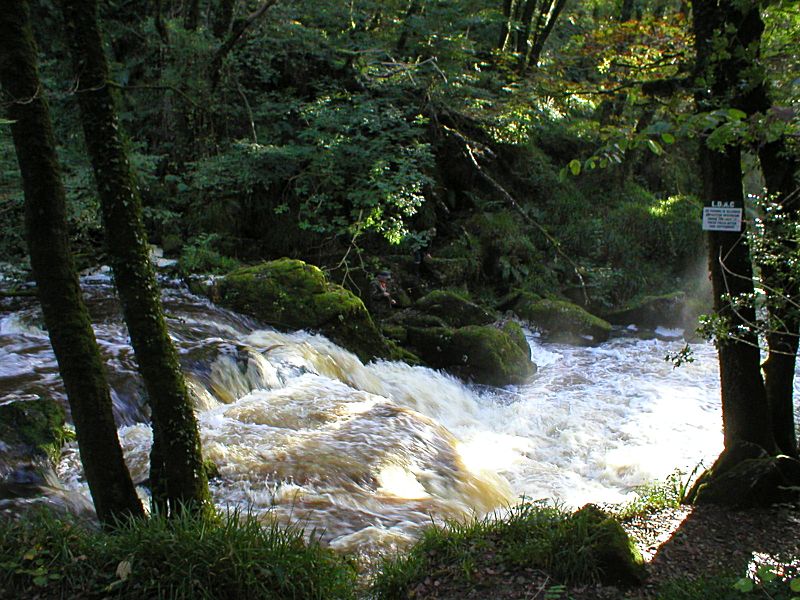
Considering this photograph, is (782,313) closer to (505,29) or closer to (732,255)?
(732,255)

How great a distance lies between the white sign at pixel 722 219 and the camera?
4.89 metres

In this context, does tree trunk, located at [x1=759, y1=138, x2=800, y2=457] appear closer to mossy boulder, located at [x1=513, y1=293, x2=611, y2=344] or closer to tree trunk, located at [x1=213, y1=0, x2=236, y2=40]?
mossy boulder, located at [x1=513, y1=293, x2=611, y2=344]

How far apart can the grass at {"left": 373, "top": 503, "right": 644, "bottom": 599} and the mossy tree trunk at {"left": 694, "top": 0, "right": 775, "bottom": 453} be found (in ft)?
6.52

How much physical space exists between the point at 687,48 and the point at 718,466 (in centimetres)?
415

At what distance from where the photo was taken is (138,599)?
320cm

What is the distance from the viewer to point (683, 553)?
4449 millimetres

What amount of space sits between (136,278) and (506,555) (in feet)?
9.84

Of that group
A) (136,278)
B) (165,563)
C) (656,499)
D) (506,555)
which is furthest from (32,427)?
(656,499)

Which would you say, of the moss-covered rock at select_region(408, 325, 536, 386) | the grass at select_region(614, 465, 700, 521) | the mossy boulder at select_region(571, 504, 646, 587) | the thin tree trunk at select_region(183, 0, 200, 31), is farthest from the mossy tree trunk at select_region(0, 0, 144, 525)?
the thin tree trunk at select_region(183, 0, 200, 31)

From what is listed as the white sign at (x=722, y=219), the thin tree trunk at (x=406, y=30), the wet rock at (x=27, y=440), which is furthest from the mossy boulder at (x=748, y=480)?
the thin tree trunk at (x=406, y=30)

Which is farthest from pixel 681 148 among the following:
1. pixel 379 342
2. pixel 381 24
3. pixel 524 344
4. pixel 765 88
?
pixel 765 88

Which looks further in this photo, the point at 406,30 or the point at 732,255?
the point at 406,30

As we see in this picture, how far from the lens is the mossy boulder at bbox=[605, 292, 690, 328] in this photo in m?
14.7

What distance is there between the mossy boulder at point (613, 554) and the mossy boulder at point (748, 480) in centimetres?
160
